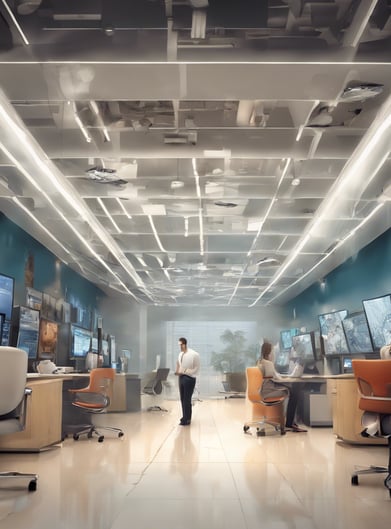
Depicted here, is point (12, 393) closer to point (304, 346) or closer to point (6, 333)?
point (6, 333)

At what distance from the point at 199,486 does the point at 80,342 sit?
232 inches

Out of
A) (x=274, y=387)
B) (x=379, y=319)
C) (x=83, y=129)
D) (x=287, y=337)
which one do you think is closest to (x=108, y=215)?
(x=83, y=129)

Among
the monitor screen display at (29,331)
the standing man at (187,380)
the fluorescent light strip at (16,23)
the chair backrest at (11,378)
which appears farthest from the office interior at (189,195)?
the chair backrest at (11,378)

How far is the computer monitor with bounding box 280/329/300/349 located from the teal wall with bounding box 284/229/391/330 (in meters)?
0.26

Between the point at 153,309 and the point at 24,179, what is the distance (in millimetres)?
7179

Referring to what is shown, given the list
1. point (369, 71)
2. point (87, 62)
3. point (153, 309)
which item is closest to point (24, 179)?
point (87, 62)

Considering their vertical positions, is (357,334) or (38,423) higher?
(357,334)

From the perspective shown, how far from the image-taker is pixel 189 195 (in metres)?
9.09

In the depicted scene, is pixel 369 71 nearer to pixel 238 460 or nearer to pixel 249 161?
pixel 249 161

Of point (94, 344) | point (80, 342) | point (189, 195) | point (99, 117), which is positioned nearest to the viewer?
point (99, 117)

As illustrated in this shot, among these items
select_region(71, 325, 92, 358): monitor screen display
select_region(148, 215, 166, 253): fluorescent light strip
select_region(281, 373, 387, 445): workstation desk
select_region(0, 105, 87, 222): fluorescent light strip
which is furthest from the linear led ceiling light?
select_region(71, 325, 92, 358): monitor screen display

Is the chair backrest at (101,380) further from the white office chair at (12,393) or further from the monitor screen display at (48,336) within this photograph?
the white office chair at (12,393)

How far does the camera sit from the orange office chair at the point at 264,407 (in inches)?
342

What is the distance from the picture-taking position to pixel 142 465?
230 inches
